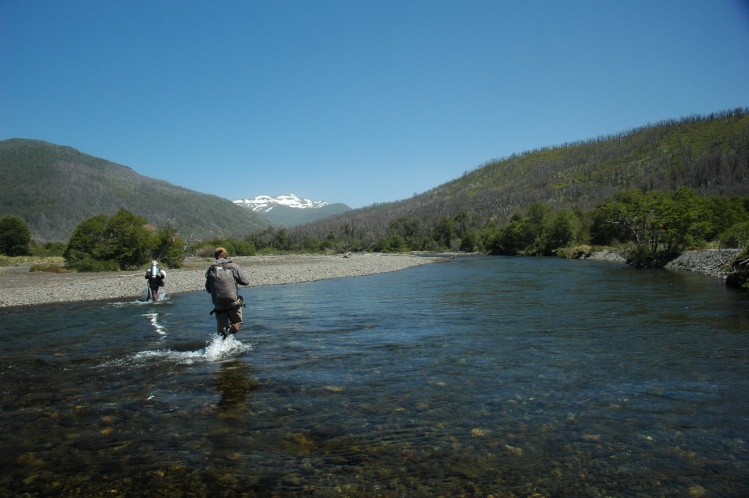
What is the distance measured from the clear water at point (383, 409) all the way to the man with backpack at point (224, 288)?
766 millimetres

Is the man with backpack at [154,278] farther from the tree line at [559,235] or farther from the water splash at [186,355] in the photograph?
the tree line at [559,235]

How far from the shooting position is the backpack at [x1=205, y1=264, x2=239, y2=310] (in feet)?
38.7

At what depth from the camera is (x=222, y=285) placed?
11797 mm

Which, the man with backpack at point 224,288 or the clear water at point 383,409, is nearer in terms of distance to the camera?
the clear water at point 383,409

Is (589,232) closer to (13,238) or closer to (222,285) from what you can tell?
(222,285)

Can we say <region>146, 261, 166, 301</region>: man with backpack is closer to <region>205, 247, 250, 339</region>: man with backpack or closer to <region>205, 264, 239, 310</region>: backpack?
<region>205, 247, 250, 339</region>: man with backpack

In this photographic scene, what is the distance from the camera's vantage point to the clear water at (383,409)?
18.0 feet

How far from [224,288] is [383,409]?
19.7 ft

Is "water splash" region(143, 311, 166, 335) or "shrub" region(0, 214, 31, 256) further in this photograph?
"shrub" region(0, 214, 31, 256)

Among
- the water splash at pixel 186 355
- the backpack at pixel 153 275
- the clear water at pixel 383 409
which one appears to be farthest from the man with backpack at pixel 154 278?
the water splash at pixel 186 355

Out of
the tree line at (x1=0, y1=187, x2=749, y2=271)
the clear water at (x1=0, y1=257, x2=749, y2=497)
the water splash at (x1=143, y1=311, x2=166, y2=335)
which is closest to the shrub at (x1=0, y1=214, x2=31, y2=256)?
the tree line at (x1=0, y1=187, x2=749, y2=271)

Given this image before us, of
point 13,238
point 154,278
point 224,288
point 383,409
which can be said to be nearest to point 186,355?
point 224,288

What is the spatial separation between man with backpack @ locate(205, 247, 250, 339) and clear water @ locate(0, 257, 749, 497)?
766 millimetres

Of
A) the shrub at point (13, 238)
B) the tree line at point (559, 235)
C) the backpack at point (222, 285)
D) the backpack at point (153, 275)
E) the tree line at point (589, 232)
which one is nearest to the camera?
the backpack at point (222, 285)
